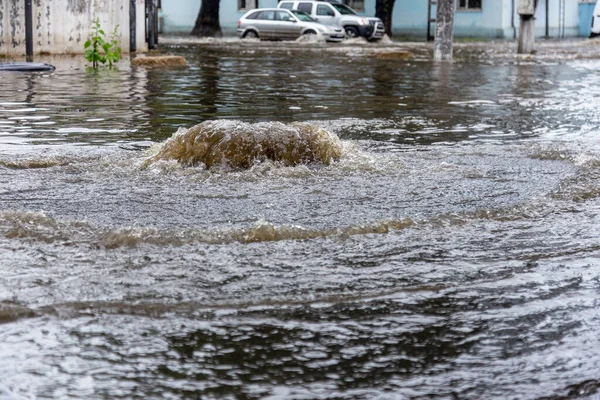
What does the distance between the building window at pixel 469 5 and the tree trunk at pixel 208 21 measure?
10.5 m

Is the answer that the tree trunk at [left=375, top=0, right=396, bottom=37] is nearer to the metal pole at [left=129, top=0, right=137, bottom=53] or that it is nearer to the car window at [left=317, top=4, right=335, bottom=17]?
the car window at [left=317, top=4, right=335, bottom=17]

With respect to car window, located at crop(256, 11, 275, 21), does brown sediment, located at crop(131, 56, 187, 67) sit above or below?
below

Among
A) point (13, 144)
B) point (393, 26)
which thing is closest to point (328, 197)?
point (13, 144)

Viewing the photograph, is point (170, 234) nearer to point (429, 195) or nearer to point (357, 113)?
point (429, 195)

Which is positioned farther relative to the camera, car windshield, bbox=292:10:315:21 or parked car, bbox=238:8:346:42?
car windshield, bbox=292:10:315:21

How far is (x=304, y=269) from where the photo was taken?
160 inches

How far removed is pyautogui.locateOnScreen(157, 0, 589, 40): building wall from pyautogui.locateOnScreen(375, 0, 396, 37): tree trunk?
1539 mm

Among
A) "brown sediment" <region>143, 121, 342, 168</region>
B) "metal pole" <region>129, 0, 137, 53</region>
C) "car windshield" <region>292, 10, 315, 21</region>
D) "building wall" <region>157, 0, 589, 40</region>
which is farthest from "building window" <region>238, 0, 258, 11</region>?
"brown sediment" <region>143, 121, 342, 168</region>

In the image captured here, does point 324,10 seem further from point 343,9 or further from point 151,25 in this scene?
point 151,25

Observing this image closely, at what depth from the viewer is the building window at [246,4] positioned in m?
46.6

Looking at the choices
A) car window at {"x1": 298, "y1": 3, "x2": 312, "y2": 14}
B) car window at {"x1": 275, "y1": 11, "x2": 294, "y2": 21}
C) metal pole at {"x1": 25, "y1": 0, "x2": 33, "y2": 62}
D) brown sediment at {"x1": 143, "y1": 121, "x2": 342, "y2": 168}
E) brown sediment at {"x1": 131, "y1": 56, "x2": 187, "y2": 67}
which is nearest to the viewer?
brown sediment at {"x1": 143, "y1": 121, "x2": 342, "y2": 168}

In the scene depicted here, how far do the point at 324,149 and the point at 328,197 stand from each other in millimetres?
1445

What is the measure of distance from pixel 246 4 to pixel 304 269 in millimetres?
43846

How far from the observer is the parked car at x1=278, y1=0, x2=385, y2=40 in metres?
37.6
